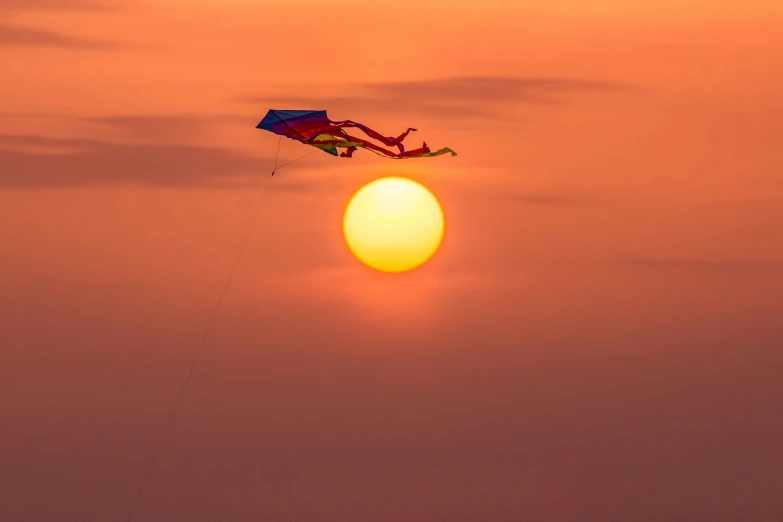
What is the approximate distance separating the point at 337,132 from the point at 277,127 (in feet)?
11.5

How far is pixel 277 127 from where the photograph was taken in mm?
99188

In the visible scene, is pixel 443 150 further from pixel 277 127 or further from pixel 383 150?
pixel 277 127

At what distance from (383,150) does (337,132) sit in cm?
418

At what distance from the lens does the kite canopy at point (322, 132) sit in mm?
97250

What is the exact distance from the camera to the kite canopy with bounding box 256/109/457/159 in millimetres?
97250

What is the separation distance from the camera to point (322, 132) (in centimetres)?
9875

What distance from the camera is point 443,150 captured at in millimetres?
95500

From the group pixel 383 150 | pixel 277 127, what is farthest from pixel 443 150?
pixel 277 127

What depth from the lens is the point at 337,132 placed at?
9931cm

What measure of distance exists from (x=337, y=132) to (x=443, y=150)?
23.9 ft

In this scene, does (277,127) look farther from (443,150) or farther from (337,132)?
(443,150)

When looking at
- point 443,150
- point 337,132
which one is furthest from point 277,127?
point 443,150
